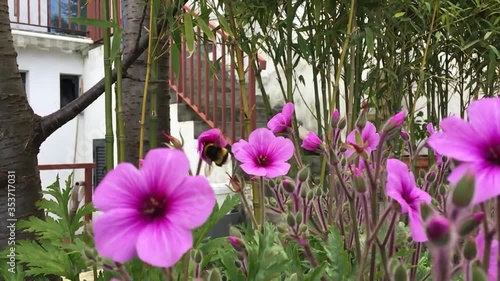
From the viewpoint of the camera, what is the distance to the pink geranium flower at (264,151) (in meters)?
0.63

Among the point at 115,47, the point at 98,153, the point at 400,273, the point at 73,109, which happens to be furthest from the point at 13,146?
the point at 98,153

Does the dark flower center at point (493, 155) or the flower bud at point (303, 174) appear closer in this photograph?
the dark flower center at point (493, 155)

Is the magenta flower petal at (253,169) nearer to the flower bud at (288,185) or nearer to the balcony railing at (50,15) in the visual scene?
the flower bud at (288,185)

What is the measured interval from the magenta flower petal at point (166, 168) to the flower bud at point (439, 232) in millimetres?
139

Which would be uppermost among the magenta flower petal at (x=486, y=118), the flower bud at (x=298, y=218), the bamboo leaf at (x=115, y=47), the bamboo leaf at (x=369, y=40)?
the bamboo leaf at (x=369, y=40)

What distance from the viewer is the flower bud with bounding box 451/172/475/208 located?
0.72ft

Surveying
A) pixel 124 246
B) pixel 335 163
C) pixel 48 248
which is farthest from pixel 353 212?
pixel 48 248

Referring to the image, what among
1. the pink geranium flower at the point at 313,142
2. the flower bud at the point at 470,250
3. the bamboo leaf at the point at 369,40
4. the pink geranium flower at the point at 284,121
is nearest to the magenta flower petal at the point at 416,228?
the flower bud at the point at 470,250

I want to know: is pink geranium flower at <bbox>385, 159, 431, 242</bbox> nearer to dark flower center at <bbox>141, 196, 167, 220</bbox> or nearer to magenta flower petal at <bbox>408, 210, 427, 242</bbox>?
magenta flower petal at <bbox>408, 210, 427, 242</bbox>

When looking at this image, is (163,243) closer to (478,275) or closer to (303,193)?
(478,275)

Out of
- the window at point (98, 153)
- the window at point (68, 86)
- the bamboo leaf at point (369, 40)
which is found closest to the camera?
the bamboo leaf at point (369, 40)

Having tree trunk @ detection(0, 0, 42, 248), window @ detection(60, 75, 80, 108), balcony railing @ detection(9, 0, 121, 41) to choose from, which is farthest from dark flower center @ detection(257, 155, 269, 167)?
window @ detection(60, 75, 80, 108)

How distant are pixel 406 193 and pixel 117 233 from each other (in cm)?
26

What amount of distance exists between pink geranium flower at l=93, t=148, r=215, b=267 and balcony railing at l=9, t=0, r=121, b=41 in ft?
15.0
